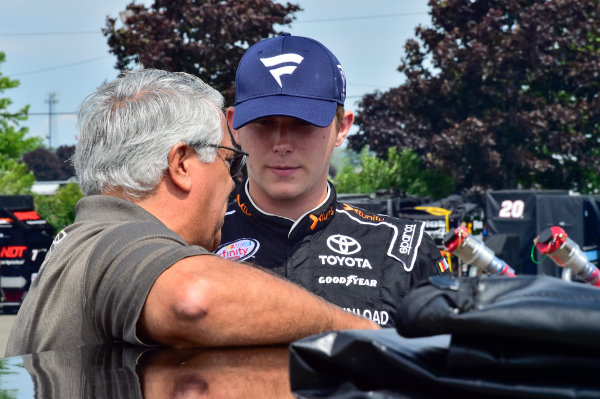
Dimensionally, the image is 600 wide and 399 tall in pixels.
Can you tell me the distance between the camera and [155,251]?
1.63 meters

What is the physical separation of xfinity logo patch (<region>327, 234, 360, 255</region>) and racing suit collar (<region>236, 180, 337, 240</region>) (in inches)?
Answer: 2.4

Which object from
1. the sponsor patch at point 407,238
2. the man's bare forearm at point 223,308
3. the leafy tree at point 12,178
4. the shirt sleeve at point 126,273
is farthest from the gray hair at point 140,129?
the leafy tree at point 12,178

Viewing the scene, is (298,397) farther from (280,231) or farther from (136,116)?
(280,231)

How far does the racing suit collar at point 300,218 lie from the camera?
2.91m

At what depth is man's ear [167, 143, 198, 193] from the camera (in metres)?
2.04

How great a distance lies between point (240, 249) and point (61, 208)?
20916mm

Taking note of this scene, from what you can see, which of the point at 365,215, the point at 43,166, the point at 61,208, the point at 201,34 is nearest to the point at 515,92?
the point at 201,34

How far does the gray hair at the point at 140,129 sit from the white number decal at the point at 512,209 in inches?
571

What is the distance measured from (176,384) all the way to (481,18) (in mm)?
28917

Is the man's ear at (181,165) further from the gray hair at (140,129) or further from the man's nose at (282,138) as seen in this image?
the man's nose at (282,138)

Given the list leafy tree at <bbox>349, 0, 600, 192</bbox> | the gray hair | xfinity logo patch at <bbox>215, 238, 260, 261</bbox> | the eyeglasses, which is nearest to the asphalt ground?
xfinity logo patch at <bbox>215, 238, 260, 261</bbox>

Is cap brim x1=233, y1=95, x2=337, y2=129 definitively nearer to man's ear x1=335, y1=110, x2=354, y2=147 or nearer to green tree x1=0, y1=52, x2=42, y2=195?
man's ear x1=335, y1=110, x2=354, y2=147

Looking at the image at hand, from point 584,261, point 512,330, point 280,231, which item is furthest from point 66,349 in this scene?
point 584,261

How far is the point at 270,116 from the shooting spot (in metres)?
2.68
